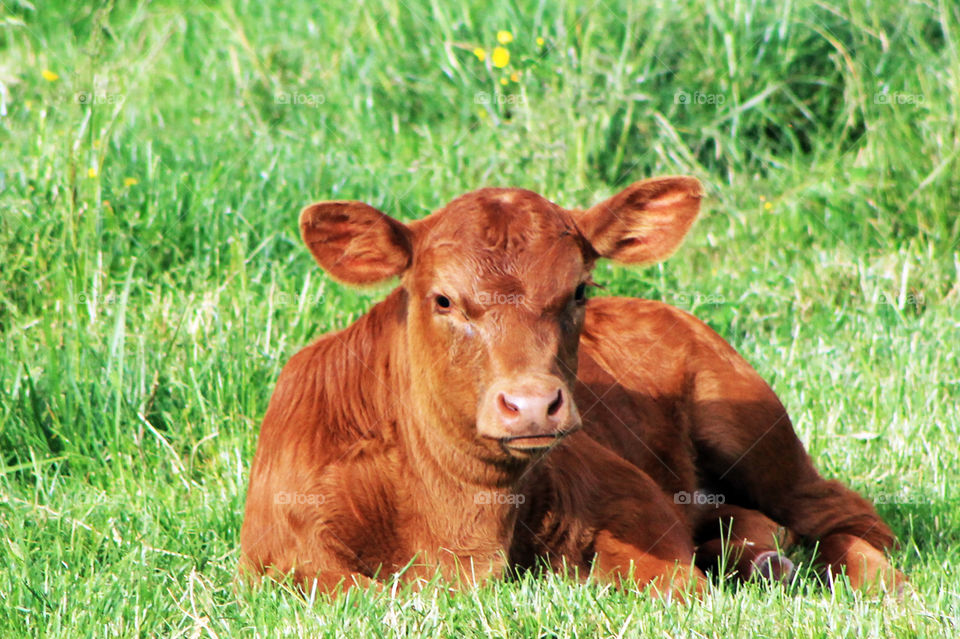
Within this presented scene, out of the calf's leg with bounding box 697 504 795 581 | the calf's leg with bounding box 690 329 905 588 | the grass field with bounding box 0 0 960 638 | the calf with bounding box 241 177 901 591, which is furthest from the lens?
the calf's leg with bounding box 690 329 905 588

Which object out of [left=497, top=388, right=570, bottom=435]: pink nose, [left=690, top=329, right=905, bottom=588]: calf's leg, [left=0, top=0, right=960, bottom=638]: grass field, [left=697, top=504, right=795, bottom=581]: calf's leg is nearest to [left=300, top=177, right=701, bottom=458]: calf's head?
[left=497, top=388, right=570, bottom=435]: pink nose

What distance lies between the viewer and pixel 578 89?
23.9ft

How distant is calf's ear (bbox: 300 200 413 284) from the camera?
382 centimetres

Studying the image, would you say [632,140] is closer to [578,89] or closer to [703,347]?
[578,89]

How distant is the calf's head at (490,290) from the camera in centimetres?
346

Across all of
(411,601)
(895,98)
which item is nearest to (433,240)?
(411,601)

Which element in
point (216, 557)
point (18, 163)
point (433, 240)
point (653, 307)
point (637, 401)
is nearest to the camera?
point (433, 240)

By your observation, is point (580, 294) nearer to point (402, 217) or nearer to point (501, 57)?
point (402, 217)

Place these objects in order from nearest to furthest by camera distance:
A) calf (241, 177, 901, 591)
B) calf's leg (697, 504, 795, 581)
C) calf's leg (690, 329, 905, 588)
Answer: calf (241, 177, 901, 591) < calf's leg (697, 504, 795, 581) < calf's leg (690, 329, 905, 588)

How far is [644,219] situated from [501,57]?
11.0 ft

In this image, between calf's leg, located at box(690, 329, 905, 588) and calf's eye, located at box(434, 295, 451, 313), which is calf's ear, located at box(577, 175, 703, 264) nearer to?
calf's eye, located at box(434, 295, 451, 313)

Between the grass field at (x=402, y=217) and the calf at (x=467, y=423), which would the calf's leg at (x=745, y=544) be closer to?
the calf at (x=467, y=423)

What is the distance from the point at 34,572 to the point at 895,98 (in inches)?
217

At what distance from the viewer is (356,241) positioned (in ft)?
12.8
